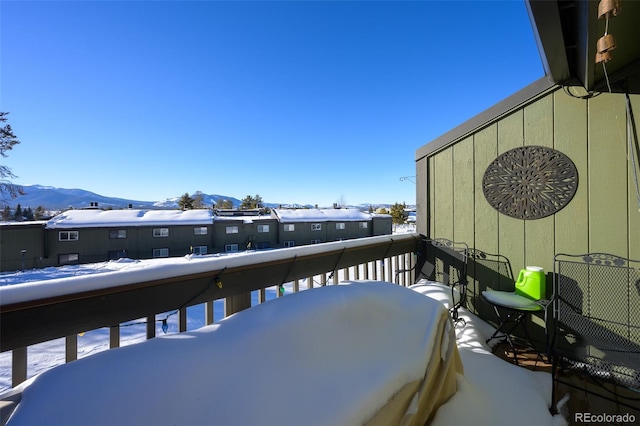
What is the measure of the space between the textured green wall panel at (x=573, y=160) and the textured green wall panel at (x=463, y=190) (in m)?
0.65

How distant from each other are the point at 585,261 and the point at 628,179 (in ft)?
2.06

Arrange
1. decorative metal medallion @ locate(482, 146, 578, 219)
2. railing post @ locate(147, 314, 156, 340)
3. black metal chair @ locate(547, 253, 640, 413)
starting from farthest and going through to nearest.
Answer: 1. decorative metal medallion @ locate(482, 146, 578, 219)
2. black metal chair @ locate(547, 253, 640, 413)
3. railing post @ locate(147, 314, 156, 340)

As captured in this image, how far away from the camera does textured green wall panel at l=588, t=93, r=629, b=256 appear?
1787mm

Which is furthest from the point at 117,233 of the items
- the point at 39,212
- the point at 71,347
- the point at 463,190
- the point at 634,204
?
the point at 634,204

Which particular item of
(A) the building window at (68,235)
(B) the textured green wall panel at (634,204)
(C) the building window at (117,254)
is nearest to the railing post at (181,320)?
(B) the textured green wall panel at (634,204)

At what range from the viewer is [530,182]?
2.19 metres

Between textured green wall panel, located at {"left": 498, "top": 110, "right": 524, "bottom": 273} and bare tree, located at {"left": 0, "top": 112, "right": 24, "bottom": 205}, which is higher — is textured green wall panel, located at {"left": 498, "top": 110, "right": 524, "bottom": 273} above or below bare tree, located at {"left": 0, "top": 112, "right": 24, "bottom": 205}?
below

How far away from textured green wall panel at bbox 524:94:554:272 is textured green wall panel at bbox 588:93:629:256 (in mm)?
235

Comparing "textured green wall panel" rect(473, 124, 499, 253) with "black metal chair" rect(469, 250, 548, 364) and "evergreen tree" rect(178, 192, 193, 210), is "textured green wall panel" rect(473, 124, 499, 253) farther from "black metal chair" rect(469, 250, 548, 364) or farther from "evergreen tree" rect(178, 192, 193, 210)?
"evergreen tree" rect(178, 192, 193, 210)

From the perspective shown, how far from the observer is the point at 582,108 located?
194 centimetres

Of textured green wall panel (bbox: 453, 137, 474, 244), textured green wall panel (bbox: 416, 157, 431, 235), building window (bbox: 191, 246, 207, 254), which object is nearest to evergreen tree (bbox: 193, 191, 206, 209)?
building window (bbox: 191, 246, 207, 254)

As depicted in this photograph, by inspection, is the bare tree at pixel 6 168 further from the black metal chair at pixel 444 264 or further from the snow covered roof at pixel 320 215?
the black metal chair at pixel 444 264

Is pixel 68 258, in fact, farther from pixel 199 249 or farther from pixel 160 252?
pixel 199 249

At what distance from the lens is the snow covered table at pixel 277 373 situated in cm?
53
